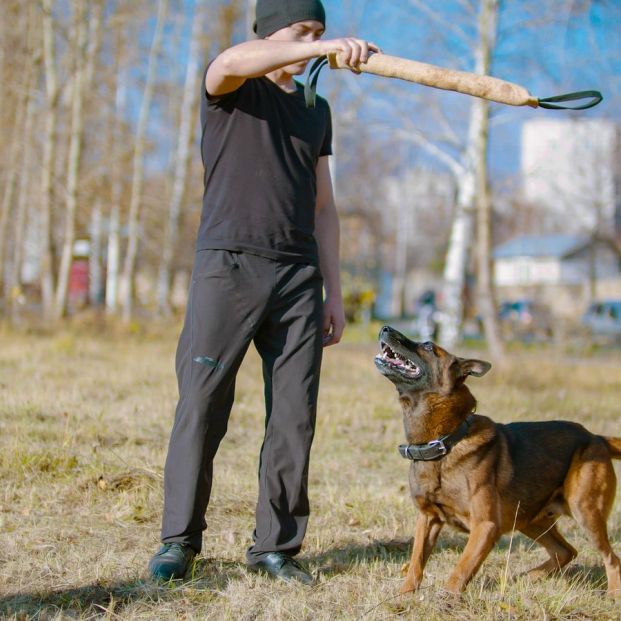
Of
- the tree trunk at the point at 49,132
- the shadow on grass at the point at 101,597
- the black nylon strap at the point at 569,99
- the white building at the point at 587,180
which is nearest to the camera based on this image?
the black nylon strap at the point at 569,99

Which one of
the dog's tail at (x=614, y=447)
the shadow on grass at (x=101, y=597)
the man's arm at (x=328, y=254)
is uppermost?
the man's arm at (x=328, y=254)

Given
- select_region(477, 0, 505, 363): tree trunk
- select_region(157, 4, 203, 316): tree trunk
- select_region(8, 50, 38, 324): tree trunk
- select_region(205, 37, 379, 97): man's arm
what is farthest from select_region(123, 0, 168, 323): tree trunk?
select_region(205, 37, 379, 97): man's arm

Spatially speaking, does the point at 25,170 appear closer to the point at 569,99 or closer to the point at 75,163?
the point at 75,163

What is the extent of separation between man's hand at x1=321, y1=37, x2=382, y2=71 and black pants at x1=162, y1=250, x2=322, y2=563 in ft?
3.15

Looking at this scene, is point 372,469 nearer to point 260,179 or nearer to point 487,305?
point 260,179

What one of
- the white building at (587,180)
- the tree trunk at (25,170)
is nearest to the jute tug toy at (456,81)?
the tree trunk at (25,170)

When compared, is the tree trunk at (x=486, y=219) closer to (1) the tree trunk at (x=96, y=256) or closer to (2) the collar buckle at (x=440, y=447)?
(2) the collar buckle at (x=440, y=447)

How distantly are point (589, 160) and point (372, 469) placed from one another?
34.3 m

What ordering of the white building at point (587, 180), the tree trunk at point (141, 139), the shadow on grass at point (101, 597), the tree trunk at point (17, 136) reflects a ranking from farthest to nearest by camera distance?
the white building at point (587, 180), the tree trunk at point (141, 139), the tree trunk at point (17, 136), the shadow on grass at point (101, 597)

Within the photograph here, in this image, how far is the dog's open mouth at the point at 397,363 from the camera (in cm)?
415

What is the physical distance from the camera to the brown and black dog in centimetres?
391

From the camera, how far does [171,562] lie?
367 centimetres

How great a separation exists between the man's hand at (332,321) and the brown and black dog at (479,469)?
0.22 m

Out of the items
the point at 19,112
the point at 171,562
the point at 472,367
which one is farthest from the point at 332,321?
the point at 19,112
